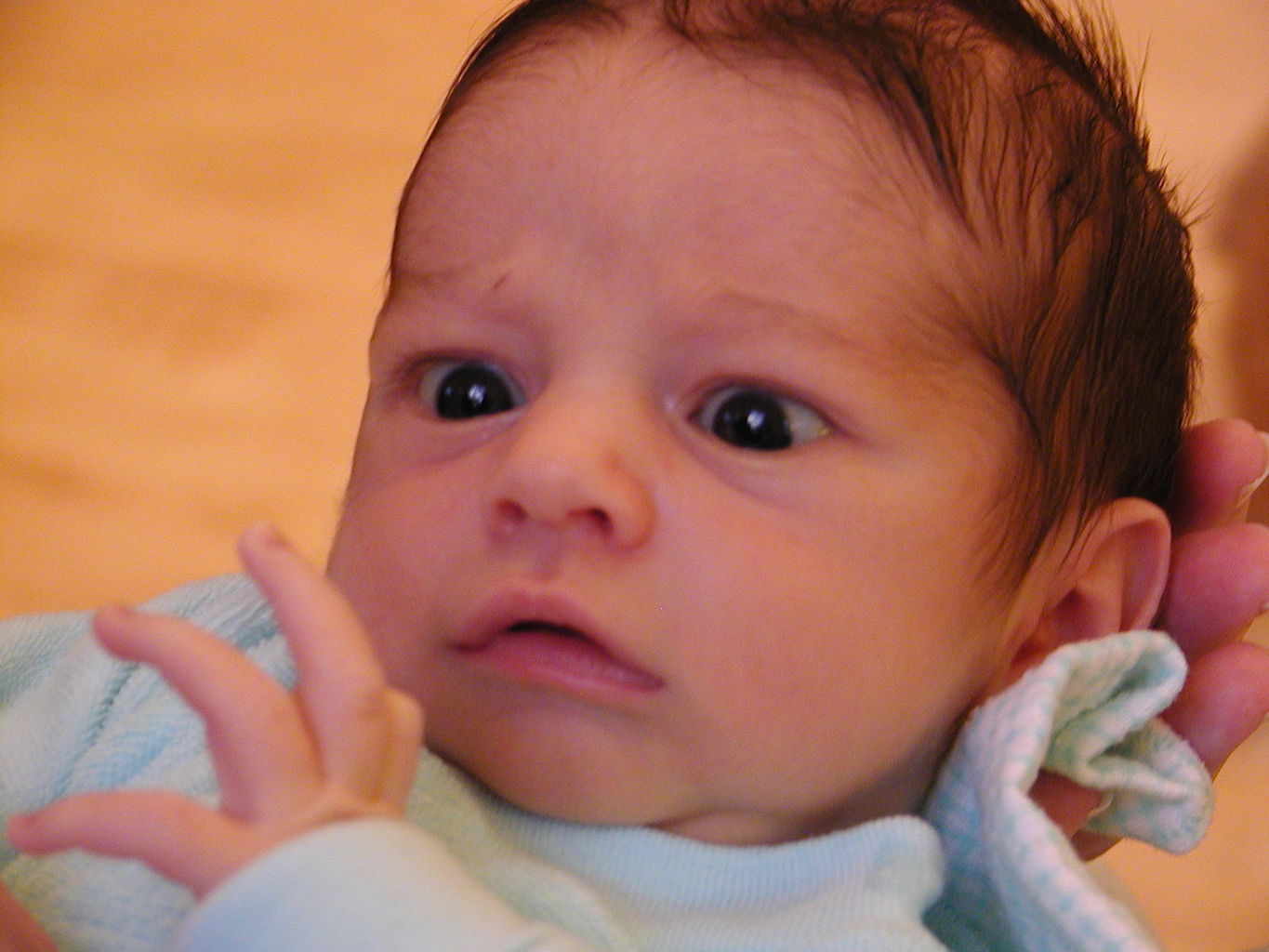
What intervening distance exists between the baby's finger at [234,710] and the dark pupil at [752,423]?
28 cm

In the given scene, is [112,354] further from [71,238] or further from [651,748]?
[651,748]

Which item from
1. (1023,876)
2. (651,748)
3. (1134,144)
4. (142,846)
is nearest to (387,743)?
(142,846)

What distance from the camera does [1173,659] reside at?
2.28 ft

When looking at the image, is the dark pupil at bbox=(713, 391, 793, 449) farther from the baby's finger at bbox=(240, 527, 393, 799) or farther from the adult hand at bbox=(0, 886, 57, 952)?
the adult hand at bbox=(0, 886, 57, 952)

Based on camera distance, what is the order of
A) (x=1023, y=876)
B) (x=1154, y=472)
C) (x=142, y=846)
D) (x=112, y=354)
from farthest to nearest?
1. (x=112, y=354)
2. (x=1154, y=472)
3. (x=1023, y=876)
4. (x=142, y=846)

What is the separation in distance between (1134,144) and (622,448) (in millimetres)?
403

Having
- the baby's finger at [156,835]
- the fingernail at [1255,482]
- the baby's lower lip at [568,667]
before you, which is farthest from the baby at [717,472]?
the fingernail at [1255,482]

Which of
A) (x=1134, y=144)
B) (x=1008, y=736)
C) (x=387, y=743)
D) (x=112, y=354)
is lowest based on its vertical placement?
(x=112, y=354)

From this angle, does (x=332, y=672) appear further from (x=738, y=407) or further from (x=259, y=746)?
(x=738, y=407)

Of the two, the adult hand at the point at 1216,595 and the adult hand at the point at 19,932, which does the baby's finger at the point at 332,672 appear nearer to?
the adult hand at the point at 19,932

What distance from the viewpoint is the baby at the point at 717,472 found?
1.88 feet

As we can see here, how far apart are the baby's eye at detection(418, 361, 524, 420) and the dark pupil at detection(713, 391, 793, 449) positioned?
108mm

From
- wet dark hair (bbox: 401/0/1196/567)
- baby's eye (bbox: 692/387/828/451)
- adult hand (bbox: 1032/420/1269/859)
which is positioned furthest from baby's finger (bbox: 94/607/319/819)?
adult hand (bbox: 1032/420/1269/859)

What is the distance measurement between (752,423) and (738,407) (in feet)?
0.03
